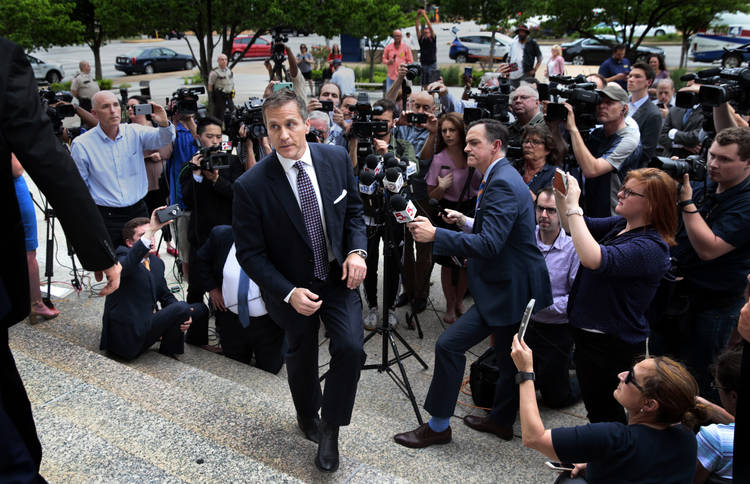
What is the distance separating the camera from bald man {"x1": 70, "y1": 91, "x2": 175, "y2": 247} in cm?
554

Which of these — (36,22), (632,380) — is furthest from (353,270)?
(36,22)

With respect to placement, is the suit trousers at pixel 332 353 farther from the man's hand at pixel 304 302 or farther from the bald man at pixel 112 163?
the bald man at pixel 112 163

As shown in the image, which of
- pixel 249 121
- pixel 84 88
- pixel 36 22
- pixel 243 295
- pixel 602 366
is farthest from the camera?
pixel 36 22

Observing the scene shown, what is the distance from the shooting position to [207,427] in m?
3.44

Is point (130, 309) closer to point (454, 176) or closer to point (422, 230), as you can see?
point (422, 230)

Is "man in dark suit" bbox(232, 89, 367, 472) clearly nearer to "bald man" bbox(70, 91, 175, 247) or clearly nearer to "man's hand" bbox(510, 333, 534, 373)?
"man's hand" bbox(510, 333, 534, 373)

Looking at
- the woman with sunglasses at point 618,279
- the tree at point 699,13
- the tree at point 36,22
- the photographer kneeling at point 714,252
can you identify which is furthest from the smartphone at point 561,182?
the tree at point 36,22

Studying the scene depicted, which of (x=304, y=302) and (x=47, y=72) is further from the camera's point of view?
(x=47, y=72)

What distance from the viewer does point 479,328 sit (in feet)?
12.9

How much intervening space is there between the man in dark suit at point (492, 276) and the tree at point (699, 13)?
18.6 meters

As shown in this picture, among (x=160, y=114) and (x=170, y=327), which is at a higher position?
(x=160, y=114)

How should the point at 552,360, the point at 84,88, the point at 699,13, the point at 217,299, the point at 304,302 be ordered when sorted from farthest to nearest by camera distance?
the point at 699,13 < the point at 84,88 < the point at 217,299 < the point at 552,360 < the point at 304,302

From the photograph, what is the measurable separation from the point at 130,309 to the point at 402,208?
2.30 m

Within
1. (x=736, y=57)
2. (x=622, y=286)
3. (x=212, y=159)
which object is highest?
(x=736, y=57)
